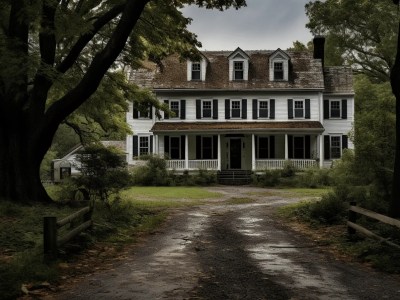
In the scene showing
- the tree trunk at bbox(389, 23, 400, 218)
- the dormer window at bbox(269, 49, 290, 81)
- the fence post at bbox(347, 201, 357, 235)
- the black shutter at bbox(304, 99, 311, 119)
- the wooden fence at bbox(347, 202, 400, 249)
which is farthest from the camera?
the dormer window at bbox(269, 49, 290, 81)

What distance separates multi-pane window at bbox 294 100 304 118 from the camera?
38469mm

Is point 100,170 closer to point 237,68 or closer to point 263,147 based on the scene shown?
point 263,147

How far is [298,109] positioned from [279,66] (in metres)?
3.97

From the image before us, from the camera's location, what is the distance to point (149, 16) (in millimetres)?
Answer: 17188

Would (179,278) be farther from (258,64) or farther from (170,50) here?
(258,64)

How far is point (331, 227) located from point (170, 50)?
10105mm

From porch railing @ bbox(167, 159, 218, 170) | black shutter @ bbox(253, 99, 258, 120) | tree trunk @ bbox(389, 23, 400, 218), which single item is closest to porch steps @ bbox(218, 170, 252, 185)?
porch railing @ bbox(167, 159, 218, 170)

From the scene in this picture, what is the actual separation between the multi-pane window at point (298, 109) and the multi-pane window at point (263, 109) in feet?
7.56

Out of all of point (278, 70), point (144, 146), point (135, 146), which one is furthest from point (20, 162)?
point (278, 70)

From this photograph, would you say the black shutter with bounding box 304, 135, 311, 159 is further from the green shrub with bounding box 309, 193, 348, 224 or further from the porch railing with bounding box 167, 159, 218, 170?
the green shrub with bounding box 309, 193, 348, 224

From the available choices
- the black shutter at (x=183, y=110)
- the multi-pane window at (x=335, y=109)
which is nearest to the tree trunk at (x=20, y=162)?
the black shutter at (x=183, y=110)

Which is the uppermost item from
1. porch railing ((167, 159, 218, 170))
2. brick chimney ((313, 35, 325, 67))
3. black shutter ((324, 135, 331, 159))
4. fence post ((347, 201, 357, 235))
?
brick chimney ((313, 35, 325, 67))

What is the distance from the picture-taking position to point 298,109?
38.5 meters

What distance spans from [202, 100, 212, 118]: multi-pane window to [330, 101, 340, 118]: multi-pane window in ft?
32.5
